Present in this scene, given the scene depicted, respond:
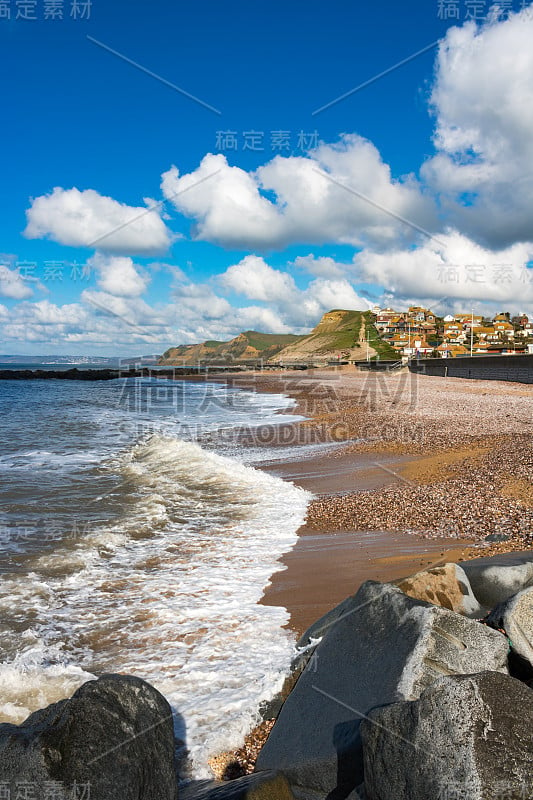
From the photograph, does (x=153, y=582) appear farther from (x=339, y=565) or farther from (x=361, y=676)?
(x=361, y=676)

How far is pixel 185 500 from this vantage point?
34.9 feet

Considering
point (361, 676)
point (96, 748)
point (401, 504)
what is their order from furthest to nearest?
point (401, 504), point (361, 676), point (96, 748)

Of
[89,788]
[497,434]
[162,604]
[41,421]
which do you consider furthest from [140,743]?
[41,421]

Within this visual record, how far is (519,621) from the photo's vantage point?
3348 mm

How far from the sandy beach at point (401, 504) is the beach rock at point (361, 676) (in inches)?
60.9

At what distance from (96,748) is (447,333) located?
155 meters

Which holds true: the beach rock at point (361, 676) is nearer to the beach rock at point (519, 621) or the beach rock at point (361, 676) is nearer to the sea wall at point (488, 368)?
the beach rock at point (519, 621)

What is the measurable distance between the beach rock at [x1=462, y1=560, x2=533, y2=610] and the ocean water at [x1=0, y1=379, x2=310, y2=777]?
1.76m

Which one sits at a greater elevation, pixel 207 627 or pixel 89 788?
pixel 89 788

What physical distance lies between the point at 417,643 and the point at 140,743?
1669 millimetres

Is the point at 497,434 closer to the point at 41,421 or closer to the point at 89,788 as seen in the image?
the point at 89,788

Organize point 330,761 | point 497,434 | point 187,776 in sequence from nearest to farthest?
1. point 330,761
2. point 187,776
3. point 497,434

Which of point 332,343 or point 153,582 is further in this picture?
point 332,343

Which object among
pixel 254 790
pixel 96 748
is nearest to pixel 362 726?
pixel 254 790
